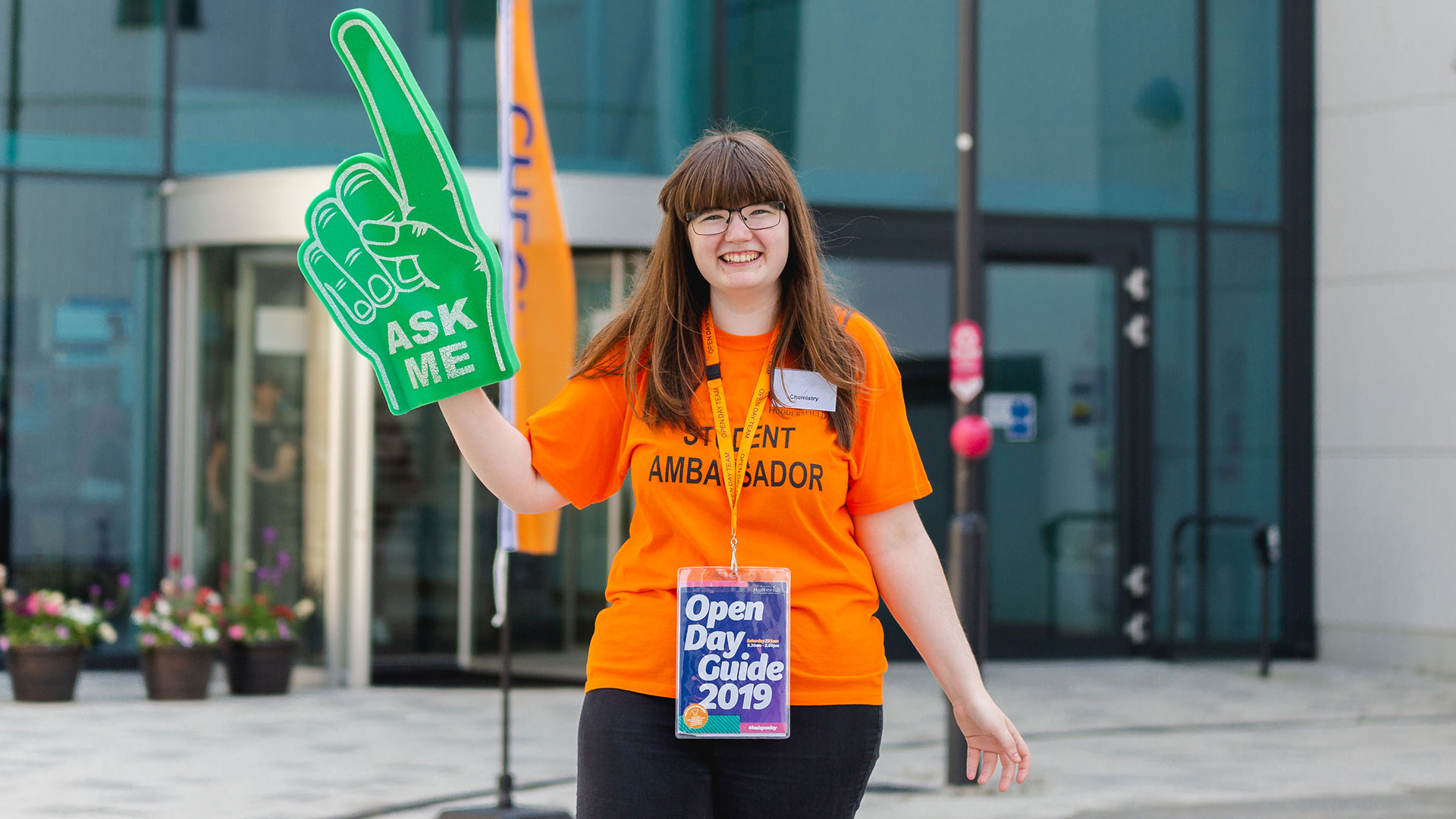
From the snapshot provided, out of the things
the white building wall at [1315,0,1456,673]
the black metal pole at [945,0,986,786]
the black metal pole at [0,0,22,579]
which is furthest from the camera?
the white building wall at [1315,0,1456,673]

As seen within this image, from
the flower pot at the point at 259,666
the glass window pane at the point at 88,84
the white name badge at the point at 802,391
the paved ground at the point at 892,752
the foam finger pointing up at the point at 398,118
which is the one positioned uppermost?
the glass window pane at the point at 88,84

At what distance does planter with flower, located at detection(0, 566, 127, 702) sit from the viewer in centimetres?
930

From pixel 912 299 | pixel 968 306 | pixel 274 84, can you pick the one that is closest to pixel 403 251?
pixel 968 306

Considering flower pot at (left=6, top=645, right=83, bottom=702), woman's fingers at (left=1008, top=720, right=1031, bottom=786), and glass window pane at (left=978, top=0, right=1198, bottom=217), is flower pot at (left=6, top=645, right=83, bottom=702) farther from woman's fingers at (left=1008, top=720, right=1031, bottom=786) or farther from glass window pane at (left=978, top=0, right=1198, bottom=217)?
woman's fingers at (left=1008, top=720, right=1031, bottom=786)

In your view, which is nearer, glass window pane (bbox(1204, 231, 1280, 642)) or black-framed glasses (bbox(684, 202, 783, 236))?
black-framed glasses (bbox(684, 202, 783, 236))

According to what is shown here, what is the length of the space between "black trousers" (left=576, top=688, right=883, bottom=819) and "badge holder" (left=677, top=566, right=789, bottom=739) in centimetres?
5

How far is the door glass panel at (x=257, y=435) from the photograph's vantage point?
10.4 m

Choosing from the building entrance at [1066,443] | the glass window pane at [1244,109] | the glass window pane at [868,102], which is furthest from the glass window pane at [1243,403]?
the glass window pane at [868,102]

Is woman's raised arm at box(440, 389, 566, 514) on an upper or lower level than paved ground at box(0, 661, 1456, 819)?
upper

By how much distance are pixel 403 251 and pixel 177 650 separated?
7836mm

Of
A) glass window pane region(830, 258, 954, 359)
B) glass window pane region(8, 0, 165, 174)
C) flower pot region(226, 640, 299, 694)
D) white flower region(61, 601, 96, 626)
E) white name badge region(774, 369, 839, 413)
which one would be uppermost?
glass window pane region(8, 0, 165, 174)

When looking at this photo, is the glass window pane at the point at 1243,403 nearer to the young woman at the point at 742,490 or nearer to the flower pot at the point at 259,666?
the flower pot at the point at 259,666

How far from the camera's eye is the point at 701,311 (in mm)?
2576

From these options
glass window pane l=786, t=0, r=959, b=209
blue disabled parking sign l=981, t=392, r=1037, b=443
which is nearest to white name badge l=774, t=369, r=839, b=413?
glass window pane l=786, t=0, r=959, b=209
